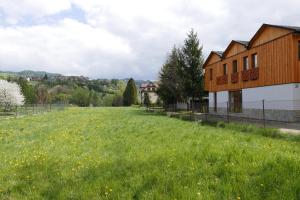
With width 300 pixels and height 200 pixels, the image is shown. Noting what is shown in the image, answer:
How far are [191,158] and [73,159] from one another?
128 inches

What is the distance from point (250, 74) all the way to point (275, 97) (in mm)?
4403

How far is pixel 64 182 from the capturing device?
22.8 ft

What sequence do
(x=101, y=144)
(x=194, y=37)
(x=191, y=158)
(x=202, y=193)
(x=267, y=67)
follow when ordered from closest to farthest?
1. (x=202, y=193)
2. (x=191, y=158)
3. (x=101, y=144)
4. (x=267, y=67)
5. (x=194, y=37)

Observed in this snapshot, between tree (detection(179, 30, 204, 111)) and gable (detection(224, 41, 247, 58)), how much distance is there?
239 inches

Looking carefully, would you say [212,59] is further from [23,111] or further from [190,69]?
[23,111]

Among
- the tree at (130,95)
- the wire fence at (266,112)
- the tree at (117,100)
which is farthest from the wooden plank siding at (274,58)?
the tree at (117,100)

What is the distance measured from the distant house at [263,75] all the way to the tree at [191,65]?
360 cm

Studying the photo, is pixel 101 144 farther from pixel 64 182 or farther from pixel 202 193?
pixel 202 193

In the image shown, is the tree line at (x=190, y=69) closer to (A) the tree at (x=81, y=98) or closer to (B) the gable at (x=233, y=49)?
(B) the gable at (x=233, y=49)

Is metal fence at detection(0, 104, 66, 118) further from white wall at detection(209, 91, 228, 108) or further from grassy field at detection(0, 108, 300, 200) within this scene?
grassy field at detection(0, 108, 300, 200)

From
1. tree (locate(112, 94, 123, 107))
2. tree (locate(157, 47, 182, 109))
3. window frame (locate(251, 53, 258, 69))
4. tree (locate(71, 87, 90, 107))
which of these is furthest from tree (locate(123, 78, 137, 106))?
window frame (locate(251, 53, 258, 69))

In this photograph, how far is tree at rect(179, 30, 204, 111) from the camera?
1580 inches

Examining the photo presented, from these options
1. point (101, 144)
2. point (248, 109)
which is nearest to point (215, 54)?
point (248, 109)

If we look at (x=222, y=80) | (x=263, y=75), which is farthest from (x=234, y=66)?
(x=263, y=75)
